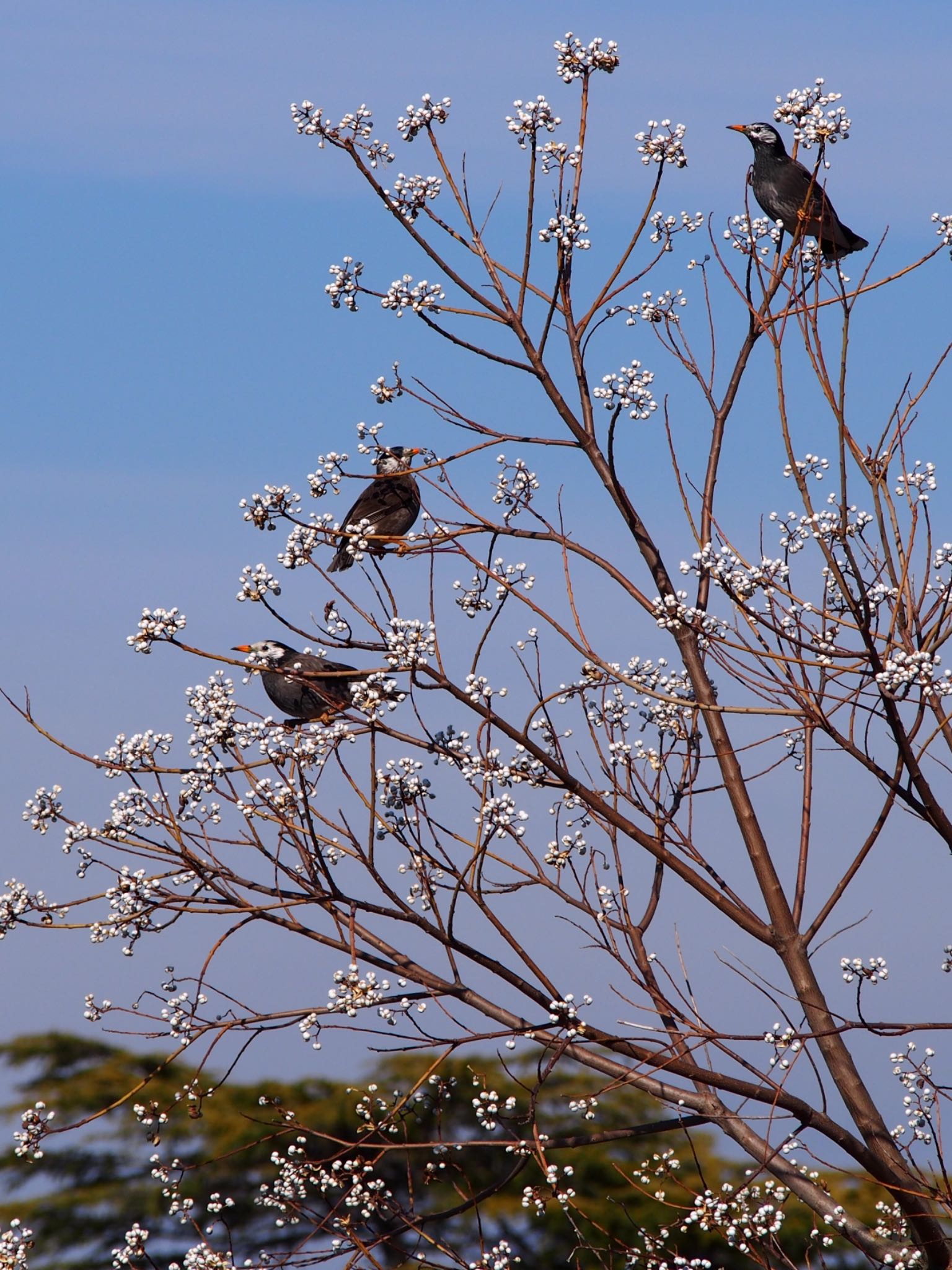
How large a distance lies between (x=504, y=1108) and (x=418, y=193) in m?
4.08

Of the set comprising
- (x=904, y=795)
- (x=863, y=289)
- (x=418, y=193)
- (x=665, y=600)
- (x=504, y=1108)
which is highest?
(x=418, y=193)

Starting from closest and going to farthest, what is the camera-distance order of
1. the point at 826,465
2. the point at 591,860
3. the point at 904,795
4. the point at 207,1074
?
the point at 904,795, the point at 826,465, the point at 591,860, the point at 207,1074

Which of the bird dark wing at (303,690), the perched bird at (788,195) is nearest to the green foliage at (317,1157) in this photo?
the bird dark wing at (303,690)

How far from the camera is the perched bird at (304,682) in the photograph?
4988mm

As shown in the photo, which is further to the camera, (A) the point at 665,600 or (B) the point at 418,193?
(B) the point at 418,193

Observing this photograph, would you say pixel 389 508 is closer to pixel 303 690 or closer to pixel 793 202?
pixel 303 690

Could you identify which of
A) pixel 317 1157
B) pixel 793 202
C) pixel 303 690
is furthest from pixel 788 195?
pixel 317 1157

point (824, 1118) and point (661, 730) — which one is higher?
point (661, 730)

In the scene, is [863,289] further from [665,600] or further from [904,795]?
[904,795]

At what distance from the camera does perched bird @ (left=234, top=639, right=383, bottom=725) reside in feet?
16.4

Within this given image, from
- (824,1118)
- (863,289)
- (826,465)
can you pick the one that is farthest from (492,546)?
(824,1118)

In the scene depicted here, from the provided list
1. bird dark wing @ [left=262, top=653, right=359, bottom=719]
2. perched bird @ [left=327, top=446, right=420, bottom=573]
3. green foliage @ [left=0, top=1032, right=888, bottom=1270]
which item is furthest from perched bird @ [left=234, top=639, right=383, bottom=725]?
green foliage @ [left=0, top=1032, right=888, bottom=1270]

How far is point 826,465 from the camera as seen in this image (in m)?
5.36

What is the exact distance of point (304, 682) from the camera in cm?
493
